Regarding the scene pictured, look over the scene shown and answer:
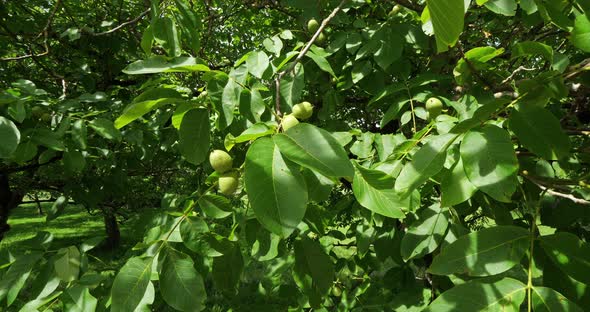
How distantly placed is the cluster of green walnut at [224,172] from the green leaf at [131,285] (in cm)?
30

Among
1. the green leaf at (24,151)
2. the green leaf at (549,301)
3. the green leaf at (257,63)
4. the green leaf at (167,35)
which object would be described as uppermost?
the green leaf at (167,35)

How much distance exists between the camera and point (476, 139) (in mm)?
845

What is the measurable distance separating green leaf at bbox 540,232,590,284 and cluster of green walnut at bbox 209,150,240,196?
848 mm

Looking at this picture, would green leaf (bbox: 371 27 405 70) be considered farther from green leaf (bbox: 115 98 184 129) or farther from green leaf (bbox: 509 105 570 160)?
green leaf (bbox: 115 98 184 129)

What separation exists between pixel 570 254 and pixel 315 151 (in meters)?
0.65

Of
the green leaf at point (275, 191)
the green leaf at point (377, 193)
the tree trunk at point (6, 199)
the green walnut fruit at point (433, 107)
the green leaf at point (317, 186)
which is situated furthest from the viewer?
the tree trunk at point (6, 199)

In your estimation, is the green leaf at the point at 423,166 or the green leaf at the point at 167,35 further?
the green leaf at the point at 167,35

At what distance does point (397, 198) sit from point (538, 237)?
0.39 meters

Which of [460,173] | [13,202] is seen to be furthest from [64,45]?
[460,173]

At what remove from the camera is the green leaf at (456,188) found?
89cm

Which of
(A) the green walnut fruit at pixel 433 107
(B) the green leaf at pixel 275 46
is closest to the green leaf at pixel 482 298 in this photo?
(A) the green walnut fruit at pixel 433 107

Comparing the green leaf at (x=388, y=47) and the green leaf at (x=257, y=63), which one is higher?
the green leaf at (x=257, y=63)

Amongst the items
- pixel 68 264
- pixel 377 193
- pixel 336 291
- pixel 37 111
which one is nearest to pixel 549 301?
pixel 377 193

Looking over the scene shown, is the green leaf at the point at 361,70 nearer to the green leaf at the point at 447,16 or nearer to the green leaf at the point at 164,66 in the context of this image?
the green leaf at the point at 164,66
